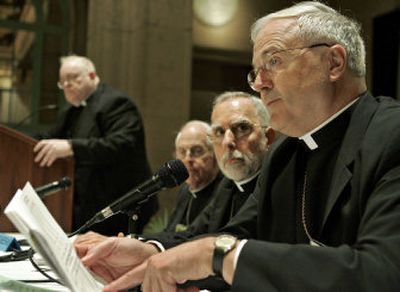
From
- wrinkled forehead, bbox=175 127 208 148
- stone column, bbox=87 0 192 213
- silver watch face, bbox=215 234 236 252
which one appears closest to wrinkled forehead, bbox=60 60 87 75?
wrinkled forehead, bbox=175 127 208 148

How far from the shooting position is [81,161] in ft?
13.5

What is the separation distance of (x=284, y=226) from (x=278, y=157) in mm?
256

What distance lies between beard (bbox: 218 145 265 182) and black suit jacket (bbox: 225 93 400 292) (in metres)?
1.14

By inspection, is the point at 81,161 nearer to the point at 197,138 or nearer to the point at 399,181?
the point at 197,138

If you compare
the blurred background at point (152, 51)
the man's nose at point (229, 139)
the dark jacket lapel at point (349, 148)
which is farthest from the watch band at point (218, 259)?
the blurred background at point (152, 51)

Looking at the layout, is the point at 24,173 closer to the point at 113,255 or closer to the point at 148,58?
the point at 113,255

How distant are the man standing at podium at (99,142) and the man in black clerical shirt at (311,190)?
219cm

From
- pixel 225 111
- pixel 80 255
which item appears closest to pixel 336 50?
pixel 80 255

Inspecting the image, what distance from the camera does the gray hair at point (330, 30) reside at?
1937 millimetres

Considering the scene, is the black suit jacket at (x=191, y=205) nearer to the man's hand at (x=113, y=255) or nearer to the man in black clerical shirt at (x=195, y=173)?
the man in black clerical shirt at (x=195, y=173)

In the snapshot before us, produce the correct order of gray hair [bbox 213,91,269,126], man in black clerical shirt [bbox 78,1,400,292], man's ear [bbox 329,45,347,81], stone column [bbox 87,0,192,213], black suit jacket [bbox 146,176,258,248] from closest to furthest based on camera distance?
man in black clerical shirt [bbox 78,1,400,292], man's ear [bbox 329,45,347,81], black suit jacket [bbox 146,176,258,248], gray hair [bbox 213,91,269,126], stone column [bbox 87,0,192,213]

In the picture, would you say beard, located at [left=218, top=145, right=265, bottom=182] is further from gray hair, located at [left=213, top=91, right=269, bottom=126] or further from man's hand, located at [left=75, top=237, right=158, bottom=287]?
man's hand, located at [left=75, top=237, right=158, bottom=287]

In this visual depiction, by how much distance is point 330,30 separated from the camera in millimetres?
1938

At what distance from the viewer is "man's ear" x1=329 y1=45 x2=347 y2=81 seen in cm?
192
